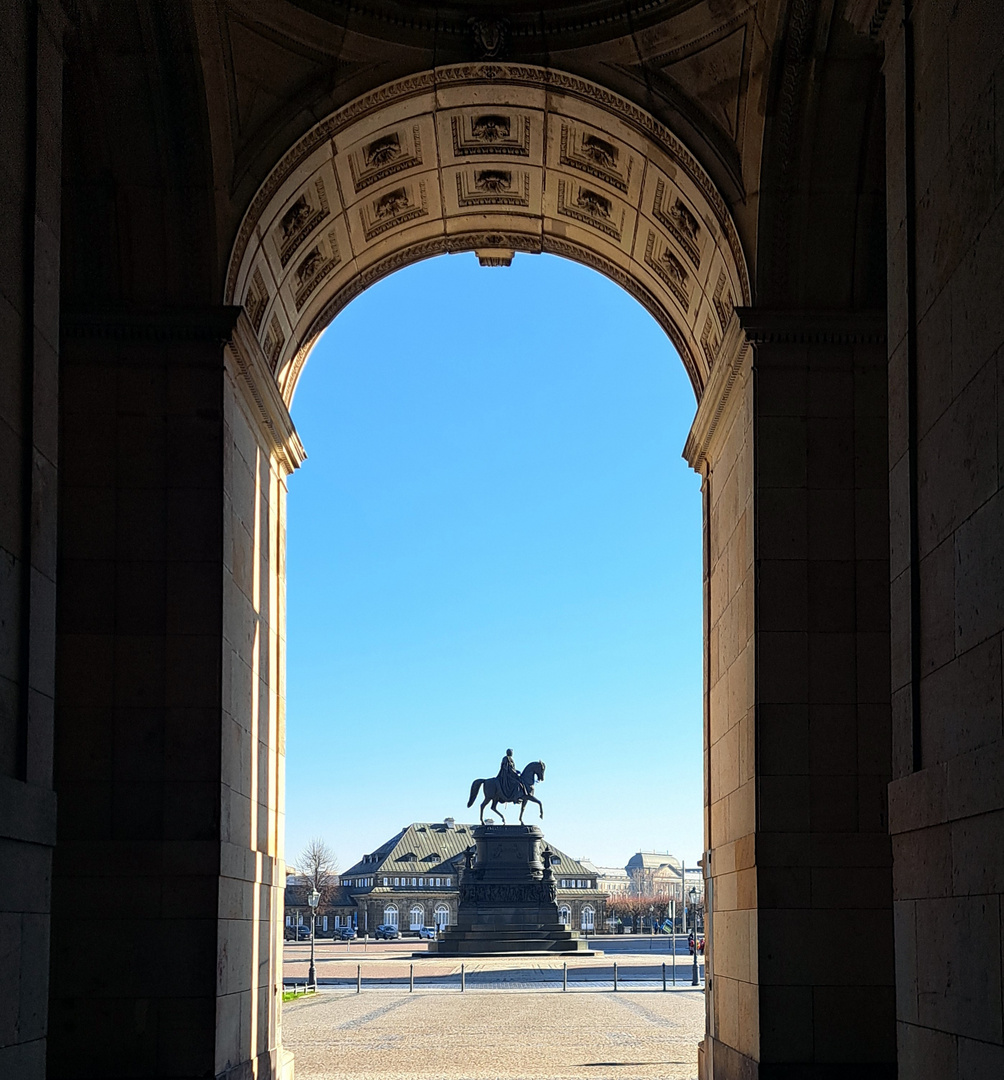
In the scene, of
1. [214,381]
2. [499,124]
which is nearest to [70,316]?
[214,381]

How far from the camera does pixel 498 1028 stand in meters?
33.9

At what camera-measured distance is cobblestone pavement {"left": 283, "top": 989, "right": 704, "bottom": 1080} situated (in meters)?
25.8

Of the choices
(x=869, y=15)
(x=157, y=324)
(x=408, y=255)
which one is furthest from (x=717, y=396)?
(x=869, y=15)

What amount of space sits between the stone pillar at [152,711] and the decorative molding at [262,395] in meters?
0.12

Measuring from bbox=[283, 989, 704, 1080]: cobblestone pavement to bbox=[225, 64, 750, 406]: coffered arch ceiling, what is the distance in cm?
1208

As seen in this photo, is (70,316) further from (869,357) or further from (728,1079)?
(728,1079)

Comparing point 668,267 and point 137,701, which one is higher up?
point 668,267

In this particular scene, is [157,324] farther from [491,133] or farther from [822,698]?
[822,698]

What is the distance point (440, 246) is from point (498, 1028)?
1786cm

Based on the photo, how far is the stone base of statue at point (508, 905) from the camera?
74.5m

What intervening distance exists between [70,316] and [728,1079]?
44.7ft

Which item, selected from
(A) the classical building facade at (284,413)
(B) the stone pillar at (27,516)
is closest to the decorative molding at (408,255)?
(A) the classical building facade at (284,413)

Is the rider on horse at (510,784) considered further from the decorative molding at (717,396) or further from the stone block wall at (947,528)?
the stone block wall at (947,528)

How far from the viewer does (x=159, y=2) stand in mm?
18359
